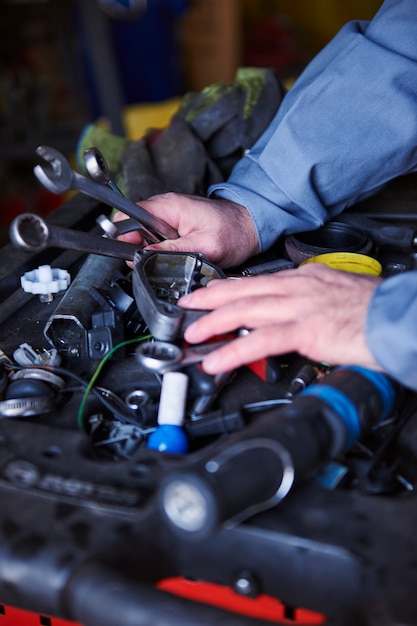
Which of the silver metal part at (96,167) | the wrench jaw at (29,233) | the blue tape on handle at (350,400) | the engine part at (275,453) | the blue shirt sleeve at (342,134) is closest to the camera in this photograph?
the engine part at (275,453)

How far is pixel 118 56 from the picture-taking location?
280 centimetres

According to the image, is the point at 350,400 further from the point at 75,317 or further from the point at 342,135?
the point at 342,135

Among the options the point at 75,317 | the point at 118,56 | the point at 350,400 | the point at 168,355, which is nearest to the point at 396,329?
the point at 350,400

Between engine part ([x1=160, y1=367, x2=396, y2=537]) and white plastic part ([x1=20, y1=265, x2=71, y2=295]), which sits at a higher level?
engine part ([x1=160, y1=367, x2=396, y2=537])

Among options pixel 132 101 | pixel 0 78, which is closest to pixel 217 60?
pixel 132 101

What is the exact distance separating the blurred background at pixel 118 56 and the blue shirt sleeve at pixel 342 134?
4.02 feet

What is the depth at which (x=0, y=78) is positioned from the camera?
8.03 feet

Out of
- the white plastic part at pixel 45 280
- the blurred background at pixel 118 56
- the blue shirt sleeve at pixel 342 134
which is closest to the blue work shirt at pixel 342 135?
the blue shirt sleeve at pixel 342 134

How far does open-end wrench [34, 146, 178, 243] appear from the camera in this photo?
0.67m

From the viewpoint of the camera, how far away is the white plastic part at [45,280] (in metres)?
0.81

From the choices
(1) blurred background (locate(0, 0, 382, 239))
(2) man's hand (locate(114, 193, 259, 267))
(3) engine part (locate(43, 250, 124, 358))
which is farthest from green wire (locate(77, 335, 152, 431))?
(1) blurred background (locate(0, 0, 382, 239))

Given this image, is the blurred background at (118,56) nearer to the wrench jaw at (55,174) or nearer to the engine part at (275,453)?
the wrench jaw at (55,174)

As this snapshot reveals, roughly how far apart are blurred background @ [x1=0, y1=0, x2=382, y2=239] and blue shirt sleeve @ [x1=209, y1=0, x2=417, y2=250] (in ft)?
4.02

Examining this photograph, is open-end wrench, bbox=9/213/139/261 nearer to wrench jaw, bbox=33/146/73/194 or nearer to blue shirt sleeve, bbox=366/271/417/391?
wrench jaw, bbox=33/146/73/194
